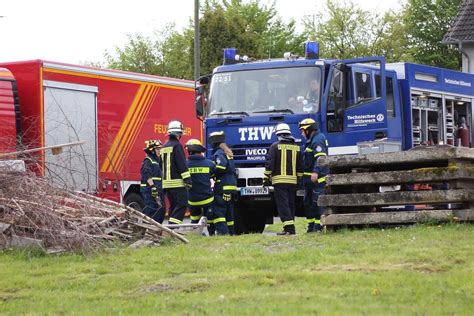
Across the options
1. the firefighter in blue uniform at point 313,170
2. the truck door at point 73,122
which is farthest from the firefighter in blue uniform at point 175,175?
the truck door at point 73,122

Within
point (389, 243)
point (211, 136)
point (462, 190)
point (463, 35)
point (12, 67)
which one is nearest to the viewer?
point (389, 243)

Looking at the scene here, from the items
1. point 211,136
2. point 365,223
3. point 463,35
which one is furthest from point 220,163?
point 463,35

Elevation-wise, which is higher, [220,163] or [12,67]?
[12,67]

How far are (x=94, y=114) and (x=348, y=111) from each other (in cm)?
586

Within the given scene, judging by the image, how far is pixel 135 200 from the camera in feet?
69.0

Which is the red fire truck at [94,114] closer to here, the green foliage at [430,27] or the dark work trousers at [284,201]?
the dark work trousers at [284,201]

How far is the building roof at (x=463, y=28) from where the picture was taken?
39.3 m

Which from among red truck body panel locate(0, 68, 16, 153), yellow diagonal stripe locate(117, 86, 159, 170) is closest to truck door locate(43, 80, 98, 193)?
red truck body panel locate(0, 68, 16, 153)

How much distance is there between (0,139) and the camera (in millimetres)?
15805

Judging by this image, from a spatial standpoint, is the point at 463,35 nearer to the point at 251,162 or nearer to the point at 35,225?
the point at 251,162

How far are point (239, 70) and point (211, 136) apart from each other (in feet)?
4.73

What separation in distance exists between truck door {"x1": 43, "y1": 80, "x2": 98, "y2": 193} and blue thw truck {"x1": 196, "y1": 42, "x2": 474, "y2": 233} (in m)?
2.57

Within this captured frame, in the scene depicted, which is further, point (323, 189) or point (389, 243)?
point (323, 189)

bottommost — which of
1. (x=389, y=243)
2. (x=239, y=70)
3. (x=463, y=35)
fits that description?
(x=389, y=243)
